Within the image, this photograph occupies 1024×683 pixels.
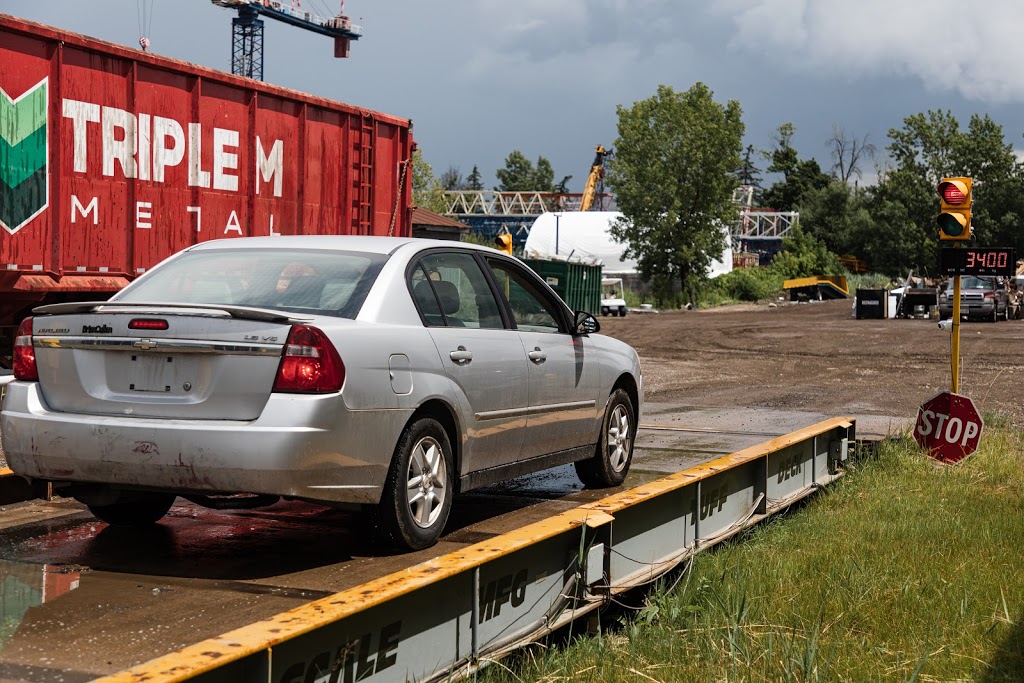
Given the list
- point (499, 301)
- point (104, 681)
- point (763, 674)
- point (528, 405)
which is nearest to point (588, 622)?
point (763, 674)

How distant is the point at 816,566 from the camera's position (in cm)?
688

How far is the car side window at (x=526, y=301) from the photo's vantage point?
6969mm

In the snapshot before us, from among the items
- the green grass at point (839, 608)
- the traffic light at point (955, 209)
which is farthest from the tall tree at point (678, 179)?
the green grass at point (839, 608)

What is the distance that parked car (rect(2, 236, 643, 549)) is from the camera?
4930 millimetres

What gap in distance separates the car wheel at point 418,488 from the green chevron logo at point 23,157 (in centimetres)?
717

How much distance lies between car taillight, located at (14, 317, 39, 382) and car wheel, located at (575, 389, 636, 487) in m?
3.37

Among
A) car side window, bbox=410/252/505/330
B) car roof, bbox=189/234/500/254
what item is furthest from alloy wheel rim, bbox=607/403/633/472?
car roof, bbox=189/234/500/254

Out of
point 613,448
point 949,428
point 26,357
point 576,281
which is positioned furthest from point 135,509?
→ point 576,281

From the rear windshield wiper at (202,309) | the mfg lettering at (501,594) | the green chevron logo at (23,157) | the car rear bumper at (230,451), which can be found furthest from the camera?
the green chevron logo at (23,157)

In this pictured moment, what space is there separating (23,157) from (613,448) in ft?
21.9

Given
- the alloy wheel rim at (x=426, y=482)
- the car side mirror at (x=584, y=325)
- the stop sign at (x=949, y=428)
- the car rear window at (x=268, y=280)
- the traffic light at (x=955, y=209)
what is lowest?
the stop sign at (x=949, y=428)

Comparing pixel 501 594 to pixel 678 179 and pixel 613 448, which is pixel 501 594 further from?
pixel 678 179

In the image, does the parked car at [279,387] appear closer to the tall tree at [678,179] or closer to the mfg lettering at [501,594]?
the mfg lettering at [501,594]

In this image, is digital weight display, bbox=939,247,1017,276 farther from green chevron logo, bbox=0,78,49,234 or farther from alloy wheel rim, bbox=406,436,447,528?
green chevron logo, bbox=0,78,49,234
